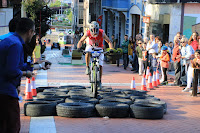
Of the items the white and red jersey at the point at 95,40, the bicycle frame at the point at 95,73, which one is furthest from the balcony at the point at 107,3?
the bicycle frame at the point at 95,73

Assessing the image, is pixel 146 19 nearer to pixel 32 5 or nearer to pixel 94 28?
pixel 32 5

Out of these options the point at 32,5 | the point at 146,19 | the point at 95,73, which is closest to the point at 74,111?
the point at 95,73

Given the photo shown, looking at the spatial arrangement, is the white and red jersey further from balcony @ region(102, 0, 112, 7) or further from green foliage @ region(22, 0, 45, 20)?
balcony @ region(102, 0, 112, 7)

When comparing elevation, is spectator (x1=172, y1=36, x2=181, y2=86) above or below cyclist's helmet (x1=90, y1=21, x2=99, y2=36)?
below

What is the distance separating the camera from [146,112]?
28.9 feet

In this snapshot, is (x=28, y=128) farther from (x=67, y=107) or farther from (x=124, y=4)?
(x=124, y=4)

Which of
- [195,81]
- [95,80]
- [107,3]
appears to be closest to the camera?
[95,80]

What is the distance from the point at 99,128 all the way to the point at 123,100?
7.28ft

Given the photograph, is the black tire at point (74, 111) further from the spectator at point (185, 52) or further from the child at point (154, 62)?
the child at point (154, 62)

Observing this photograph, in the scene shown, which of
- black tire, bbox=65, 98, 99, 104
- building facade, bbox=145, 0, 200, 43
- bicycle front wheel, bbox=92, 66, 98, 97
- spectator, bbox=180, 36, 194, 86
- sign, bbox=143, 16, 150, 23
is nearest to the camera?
black tire, bbox=65, 98, 99, 104

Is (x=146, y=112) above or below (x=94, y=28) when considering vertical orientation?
below

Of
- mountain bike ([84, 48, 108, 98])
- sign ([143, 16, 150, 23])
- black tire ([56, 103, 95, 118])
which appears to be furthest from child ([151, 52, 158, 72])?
black tire ([56, 103, 95, 118])

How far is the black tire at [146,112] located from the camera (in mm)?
8805

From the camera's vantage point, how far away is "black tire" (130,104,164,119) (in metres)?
8.80
